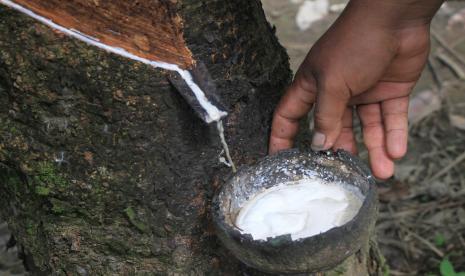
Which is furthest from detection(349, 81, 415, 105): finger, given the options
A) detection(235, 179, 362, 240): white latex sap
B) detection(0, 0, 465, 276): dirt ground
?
detection(0, 0, 465, 276): dirt ground

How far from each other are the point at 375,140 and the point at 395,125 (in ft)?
0.34

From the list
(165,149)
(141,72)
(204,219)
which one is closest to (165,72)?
(141,72)

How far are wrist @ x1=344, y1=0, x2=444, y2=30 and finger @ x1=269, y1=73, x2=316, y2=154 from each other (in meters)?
0.30

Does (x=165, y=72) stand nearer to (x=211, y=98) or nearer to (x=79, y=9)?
(x=211, y=98)

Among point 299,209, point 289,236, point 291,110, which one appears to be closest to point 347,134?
point 291,110

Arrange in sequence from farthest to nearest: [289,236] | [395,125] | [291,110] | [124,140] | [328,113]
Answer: [395,125] < [291,110] < [328,113] < [124,140] < [289,236]

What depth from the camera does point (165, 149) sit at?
2.07 metres

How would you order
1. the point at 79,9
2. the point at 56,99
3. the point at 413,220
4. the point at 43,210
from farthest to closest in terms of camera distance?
the point at 413,220, the point at 43,210, the point at 56,99, the point at 79,9

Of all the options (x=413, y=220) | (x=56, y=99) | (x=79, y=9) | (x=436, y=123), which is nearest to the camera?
(x=79, y=9)

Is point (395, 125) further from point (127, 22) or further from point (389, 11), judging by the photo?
point (127, 22)

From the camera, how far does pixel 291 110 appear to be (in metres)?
2.38

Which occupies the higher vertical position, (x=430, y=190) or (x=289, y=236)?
(x=289, y=236)

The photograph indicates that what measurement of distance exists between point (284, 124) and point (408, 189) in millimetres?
1470

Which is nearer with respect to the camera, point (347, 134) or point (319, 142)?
point (319, 142)
